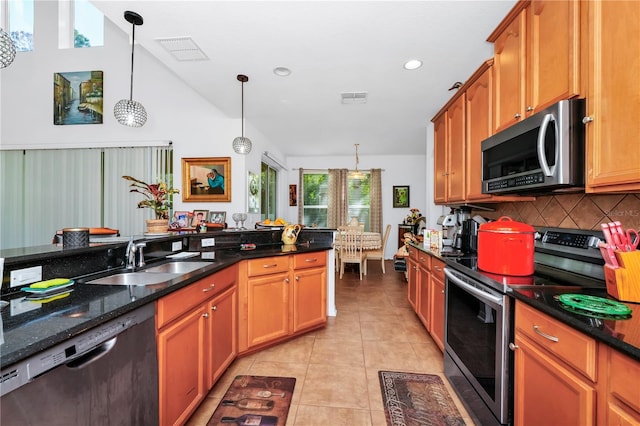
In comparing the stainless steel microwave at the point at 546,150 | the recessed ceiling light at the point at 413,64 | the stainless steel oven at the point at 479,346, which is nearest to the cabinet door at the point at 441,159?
the recessed ceiling light at the point at 413,64

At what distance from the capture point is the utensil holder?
1.04 m

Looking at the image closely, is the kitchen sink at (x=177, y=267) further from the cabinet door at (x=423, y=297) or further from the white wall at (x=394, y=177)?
the white wall at (x=394, y=177)

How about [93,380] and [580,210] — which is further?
[580,210]

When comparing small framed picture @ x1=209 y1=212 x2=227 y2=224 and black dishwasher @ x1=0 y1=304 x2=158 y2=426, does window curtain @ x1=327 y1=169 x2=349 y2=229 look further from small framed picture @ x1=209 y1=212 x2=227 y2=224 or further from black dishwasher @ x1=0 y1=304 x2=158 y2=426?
black dishwasher @ x1=0 y1=304 x2=158 y2=426

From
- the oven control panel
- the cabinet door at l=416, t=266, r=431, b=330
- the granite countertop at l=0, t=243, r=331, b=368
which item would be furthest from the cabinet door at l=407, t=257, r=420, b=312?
the granite countertop at l=0, t=243, r=331, b=368

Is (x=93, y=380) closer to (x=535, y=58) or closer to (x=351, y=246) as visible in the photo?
(x=535, y=58)

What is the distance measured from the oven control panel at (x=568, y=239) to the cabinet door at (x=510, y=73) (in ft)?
2.46

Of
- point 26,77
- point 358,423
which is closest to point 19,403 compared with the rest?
point 358,423

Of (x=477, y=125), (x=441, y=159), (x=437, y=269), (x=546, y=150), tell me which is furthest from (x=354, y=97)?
(x=546, y=150)

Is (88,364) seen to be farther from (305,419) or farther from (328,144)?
(328,144)

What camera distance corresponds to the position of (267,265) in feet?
7.59

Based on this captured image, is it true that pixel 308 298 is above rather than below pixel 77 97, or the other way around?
below

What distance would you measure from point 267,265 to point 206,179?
2325 millimetres

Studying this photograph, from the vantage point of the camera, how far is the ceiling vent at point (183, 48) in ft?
6.67
